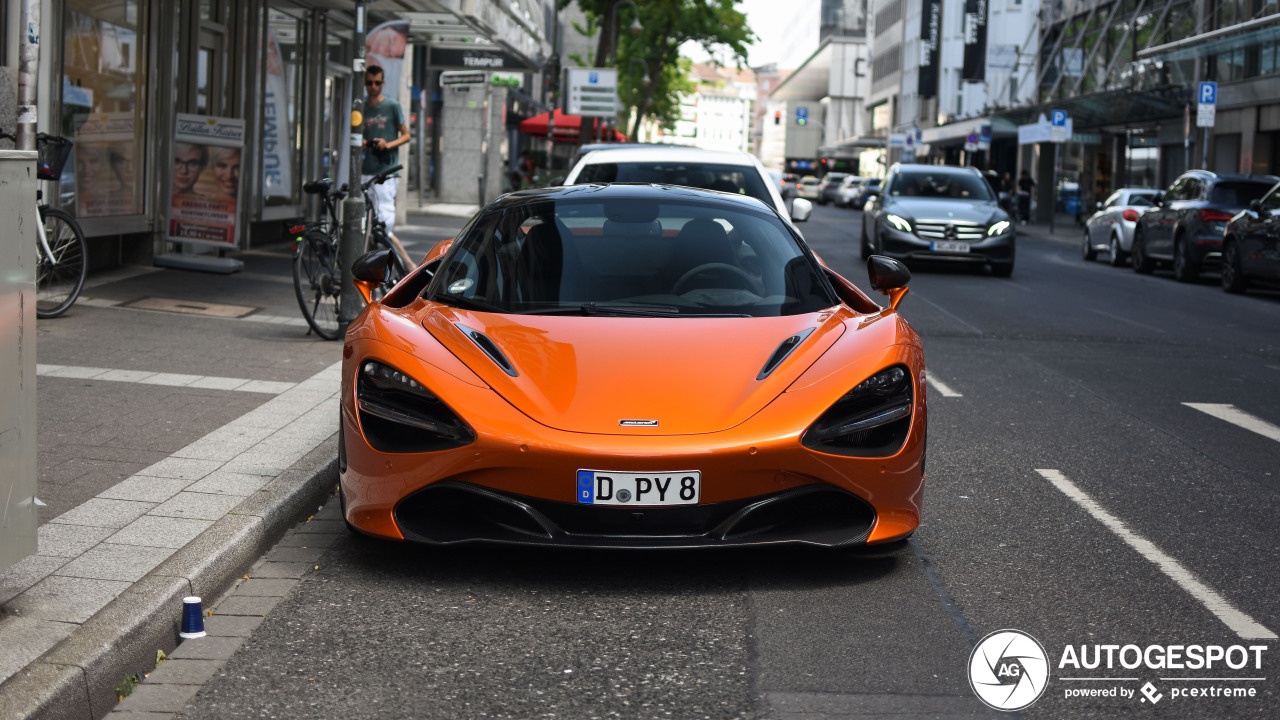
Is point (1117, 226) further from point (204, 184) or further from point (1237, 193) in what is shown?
point (204, 184)

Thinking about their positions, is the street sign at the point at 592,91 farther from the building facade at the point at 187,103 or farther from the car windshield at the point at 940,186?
the car windshield at the point at 940,186

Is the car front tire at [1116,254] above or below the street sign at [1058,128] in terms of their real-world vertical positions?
below

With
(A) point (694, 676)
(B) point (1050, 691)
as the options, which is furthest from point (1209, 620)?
(A) point (694, 676)

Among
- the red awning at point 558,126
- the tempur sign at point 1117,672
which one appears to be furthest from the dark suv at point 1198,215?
the red awning at point 558,126

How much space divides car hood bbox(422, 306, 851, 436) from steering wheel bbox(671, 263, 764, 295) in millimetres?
324

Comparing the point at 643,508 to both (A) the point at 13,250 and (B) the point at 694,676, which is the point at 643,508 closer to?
(B) the point at 694,676

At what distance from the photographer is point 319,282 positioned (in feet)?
33.6

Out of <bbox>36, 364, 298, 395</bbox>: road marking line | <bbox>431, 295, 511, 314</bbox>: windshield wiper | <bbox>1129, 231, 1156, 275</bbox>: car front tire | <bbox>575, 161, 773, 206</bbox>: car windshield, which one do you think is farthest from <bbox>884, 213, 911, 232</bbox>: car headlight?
<bbox>431, 295, 511, 314</bbox>: windshield wiper

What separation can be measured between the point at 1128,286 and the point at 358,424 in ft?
56.8

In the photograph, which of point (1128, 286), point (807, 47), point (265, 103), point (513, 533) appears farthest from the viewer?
point (807, 47)

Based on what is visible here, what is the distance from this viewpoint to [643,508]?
4.46 meters

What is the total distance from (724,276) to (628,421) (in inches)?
51.5

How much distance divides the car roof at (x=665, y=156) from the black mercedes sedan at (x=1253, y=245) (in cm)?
1010

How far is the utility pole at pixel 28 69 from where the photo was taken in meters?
8.53
